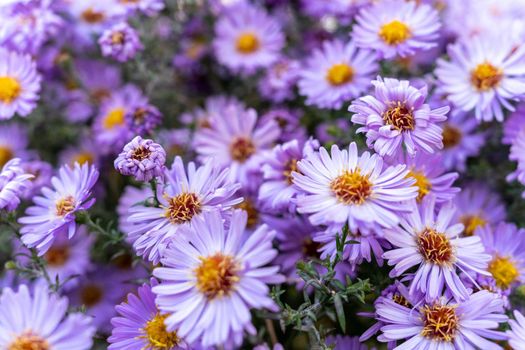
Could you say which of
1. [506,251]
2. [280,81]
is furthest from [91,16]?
[506,251]

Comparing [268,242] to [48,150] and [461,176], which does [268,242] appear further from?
[48,150]

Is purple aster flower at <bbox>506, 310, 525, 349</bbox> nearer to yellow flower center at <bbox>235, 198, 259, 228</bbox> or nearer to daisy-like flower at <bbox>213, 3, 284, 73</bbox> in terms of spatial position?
yellow flower center at <bbox>235, 198, 259, 228</bbox>

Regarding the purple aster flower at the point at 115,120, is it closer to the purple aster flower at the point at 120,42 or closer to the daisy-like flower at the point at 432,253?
the purple aster flower at the point at 120,42

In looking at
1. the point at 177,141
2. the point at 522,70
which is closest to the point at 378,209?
the point at 522,70

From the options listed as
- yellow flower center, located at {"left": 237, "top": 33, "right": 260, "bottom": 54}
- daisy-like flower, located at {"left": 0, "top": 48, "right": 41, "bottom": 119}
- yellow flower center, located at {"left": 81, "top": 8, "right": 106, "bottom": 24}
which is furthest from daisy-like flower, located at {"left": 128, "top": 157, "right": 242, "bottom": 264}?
yellow flower center, located at {"left": 81, "top": 8, "right": 106, "bottom": 24}

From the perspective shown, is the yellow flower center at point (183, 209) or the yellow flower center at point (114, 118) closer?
the yellow flower center at point (183, 209)

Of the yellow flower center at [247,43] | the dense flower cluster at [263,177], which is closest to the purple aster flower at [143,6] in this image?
the dense flower cluster at [263,177]
